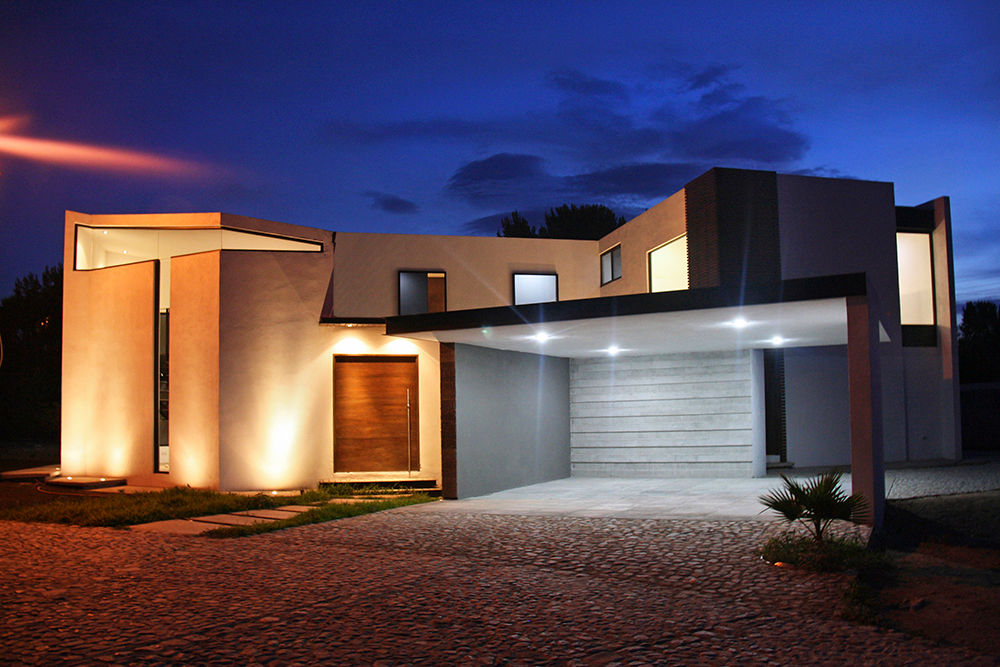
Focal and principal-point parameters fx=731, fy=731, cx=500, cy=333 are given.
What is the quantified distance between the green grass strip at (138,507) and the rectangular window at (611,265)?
9815 mm

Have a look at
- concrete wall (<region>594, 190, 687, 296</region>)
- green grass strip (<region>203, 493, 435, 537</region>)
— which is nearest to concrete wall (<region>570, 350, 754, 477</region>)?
concrete wall (<region>594, 190, 687, 296</region>)

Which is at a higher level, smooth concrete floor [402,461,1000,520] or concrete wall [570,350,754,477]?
concrete wall [570,350,754,477]

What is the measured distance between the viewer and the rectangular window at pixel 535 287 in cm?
1788

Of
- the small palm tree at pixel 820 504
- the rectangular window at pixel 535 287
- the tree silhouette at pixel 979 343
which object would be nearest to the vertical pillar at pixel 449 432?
the small palm tree at pixel 820 504

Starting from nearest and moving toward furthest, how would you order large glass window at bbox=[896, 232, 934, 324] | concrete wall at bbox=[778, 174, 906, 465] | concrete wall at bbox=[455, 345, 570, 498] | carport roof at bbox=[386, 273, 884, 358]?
carport roof at bbox=[386, 273, 884, 358] < concrete wall at bbox=[455, 345, 570, 498] < concrete wall at bbox=[778, 174, 906, 465] < large glass window at bbox=[896, 232, 934, 324]

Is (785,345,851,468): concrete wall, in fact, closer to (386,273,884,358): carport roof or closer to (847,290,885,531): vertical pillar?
(386,273,884,358): carport roof

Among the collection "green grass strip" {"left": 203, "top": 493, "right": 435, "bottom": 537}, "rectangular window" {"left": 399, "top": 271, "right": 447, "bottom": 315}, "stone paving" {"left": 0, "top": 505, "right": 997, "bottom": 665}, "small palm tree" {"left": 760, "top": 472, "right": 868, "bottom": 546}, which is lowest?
"green grass strip" {"left": 203, "top": 493, "right": 435, "bottom": 537}

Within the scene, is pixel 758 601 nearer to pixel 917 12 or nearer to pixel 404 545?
pixel 404 545

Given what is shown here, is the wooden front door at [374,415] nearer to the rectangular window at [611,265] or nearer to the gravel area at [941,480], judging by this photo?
the rectangular window at [611,265]

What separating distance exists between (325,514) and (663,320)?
505 cm

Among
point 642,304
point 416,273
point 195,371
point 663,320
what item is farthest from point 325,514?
point 416,273

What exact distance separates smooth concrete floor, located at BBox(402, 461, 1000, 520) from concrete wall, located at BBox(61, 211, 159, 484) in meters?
6.47

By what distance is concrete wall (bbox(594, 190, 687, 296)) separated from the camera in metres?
15.2

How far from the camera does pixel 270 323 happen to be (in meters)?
12.5
